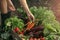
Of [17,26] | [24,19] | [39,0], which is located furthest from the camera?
[39,0]

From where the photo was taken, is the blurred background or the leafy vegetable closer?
the leafy vegetable

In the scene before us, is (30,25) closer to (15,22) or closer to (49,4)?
(15,22)

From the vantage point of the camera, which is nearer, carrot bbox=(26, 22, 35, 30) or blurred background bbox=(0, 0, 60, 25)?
carrot bbox=(26, 22, 35, 30)

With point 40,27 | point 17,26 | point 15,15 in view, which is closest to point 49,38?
point 40,27

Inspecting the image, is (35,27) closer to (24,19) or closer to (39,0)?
(24,19)

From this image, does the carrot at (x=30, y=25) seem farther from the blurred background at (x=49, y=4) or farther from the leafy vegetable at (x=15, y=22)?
the blurred background at (x=49, y=4)

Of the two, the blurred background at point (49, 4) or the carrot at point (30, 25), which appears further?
the blurred background at point (49, 4)

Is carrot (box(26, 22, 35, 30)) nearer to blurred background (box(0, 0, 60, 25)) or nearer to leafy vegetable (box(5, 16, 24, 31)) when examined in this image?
leafy vegetable (box(5, 16, 24, 31))

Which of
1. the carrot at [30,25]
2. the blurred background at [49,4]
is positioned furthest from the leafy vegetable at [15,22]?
the blurred background at [49,4]

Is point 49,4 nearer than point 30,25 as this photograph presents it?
No

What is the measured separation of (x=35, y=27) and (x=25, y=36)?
0.28 metres

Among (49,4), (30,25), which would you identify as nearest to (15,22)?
(30,25)

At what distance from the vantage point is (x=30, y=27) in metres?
3.51

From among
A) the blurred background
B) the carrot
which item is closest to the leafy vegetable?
the carrot
